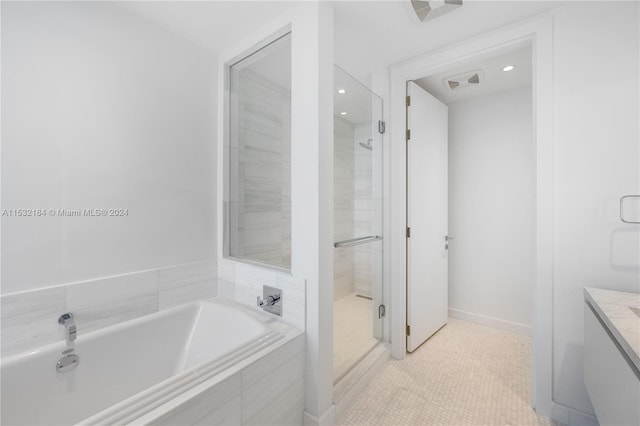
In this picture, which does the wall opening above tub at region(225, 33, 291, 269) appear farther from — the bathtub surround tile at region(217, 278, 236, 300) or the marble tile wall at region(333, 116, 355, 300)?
the marble tile wall at region(333, 116, 355, 300)

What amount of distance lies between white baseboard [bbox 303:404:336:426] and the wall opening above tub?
810mm

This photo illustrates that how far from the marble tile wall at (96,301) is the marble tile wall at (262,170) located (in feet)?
1.26

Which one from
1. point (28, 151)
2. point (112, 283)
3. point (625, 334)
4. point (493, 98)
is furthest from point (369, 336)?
point (493, 98)

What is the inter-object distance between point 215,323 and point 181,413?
2.65 feet

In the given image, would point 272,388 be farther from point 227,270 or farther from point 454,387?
point 454,387

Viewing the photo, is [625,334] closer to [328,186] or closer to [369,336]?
[328,186]

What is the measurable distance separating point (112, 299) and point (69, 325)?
0.23 meters

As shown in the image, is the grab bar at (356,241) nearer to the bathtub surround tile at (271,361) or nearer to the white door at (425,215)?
the white door at (425,215)

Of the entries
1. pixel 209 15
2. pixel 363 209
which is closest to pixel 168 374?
pixel 363 209

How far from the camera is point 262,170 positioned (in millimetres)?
1938

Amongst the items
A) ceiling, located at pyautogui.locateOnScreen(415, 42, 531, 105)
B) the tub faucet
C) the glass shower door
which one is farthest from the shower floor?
ceiling, located at pyautogui.locateOnScreen(415, 42, 531, 105)

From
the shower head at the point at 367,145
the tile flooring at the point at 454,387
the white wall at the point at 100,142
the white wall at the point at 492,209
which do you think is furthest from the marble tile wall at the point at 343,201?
the white wall at the point at 492,209

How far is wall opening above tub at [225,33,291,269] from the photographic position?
1710 mm

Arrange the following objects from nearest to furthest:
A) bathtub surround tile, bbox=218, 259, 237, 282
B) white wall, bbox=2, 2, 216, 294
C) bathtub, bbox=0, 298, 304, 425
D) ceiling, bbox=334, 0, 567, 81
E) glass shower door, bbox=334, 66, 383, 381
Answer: bathtub, bbox=0, 298, 304, 425, white wall, bbox=2, 2, 216, 294, ceiling, bbox=334, 0, 567, 81, glass shower door, bbox=334, 66, 383, 381, bathtub surround tile, bbox=218, 259, 237, 282
